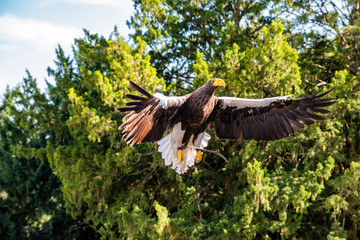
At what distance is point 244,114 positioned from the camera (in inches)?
193

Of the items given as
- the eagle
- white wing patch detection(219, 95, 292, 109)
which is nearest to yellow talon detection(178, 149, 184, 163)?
the eagle

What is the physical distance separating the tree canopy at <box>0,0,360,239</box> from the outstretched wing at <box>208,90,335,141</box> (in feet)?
6.59

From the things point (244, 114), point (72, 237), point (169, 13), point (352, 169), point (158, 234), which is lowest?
point (72, 237)

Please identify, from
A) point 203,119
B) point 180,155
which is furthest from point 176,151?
point 203,119

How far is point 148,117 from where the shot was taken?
417 cm

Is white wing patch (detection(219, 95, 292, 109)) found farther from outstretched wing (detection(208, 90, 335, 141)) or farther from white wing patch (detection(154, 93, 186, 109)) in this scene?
white wing patch (detection(154, 93, 186, 109))

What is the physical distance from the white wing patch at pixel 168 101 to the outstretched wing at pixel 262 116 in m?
0.68

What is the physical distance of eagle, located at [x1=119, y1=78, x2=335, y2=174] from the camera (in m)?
4.12

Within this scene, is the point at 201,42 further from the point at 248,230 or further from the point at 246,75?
the point at 248,230

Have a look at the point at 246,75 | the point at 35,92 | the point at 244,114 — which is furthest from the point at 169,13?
the point at 244,114

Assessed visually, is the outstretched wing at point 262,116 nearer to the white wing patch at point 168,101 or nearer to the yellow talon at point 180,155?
the yellow talon at point 180,155

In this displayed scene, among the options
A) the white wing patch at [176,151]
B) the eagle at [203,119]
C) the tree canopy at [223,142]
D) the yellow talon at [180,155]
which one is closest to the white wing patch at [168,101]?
the eagle at [203,119]

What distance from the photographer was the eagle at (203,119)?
4.12m

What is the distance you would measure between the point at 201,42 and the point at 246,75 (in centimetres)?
265
